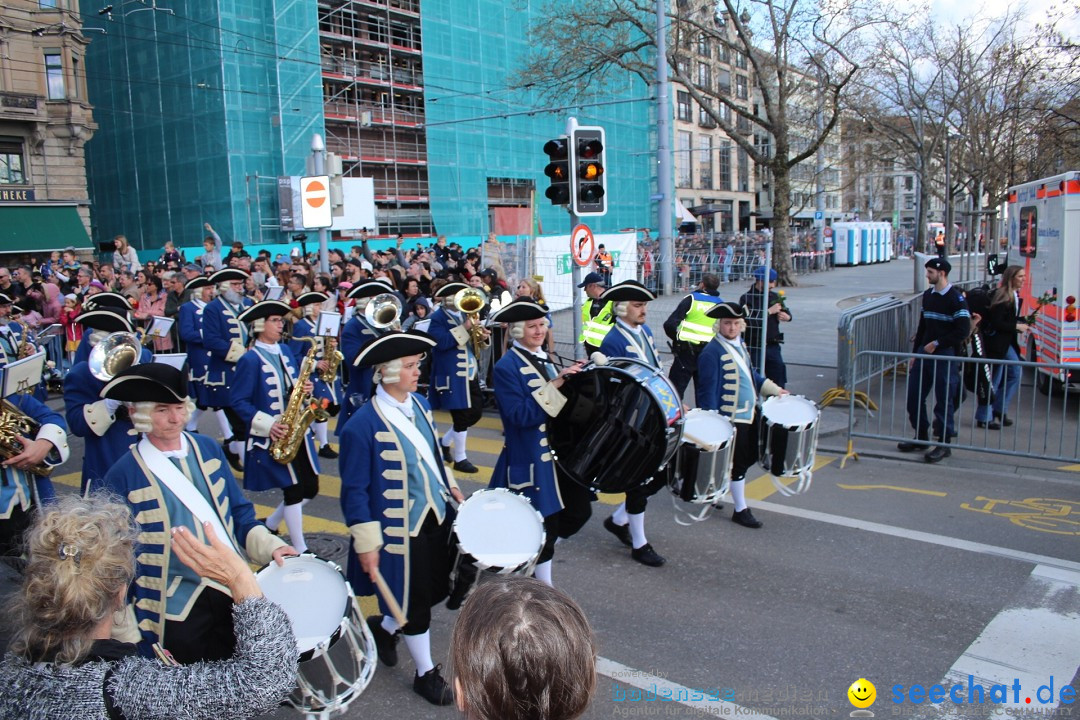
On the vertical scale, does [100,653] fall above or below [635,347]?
below

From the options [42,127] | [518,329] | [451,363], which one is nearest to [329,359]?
[451,363]

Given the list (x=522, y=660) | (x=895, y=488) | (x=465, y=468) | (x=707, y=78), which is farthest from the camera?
(x=707, y=78)

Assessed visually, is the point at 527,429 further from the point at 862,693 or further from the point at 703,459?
the point at 862,693

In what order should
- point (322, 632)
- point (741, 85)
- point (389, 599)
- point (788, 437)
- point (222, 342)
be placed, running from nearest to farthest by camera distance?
point (322, 632) → point (389, 599) → point (788, 437) → point (222, 342) → point (741, 85)

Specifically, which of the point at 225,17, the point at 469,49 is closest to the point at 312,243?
the point at 225,17

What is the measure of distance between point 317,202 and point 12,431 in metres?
10.1

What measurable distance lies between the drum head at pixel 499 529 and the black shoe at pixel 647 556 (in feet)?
6.33

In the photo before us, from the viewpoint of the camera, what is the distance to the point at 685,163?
65438mm

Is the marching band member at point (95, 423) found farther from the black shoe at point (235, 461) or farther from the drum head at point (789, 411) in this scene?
the drum head at point (789, 411)

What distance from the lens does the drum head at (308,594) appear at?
11.3 feet

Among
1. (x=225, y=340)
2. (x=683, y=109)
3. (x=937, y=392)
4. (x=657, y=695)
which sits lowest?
(x=657, y=695)

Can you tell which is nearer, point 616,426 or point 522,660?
point 522,660

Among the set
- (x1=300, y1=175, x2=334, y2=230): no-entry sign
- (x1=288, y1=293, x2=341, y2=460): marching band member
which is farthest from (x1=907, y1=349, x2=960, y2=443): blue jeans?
(x1=300, y1=175, x2=334, y2=230): no-entry sign

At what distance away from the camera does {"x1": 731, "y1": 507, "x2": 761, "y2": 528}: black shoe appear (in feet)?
22.4
